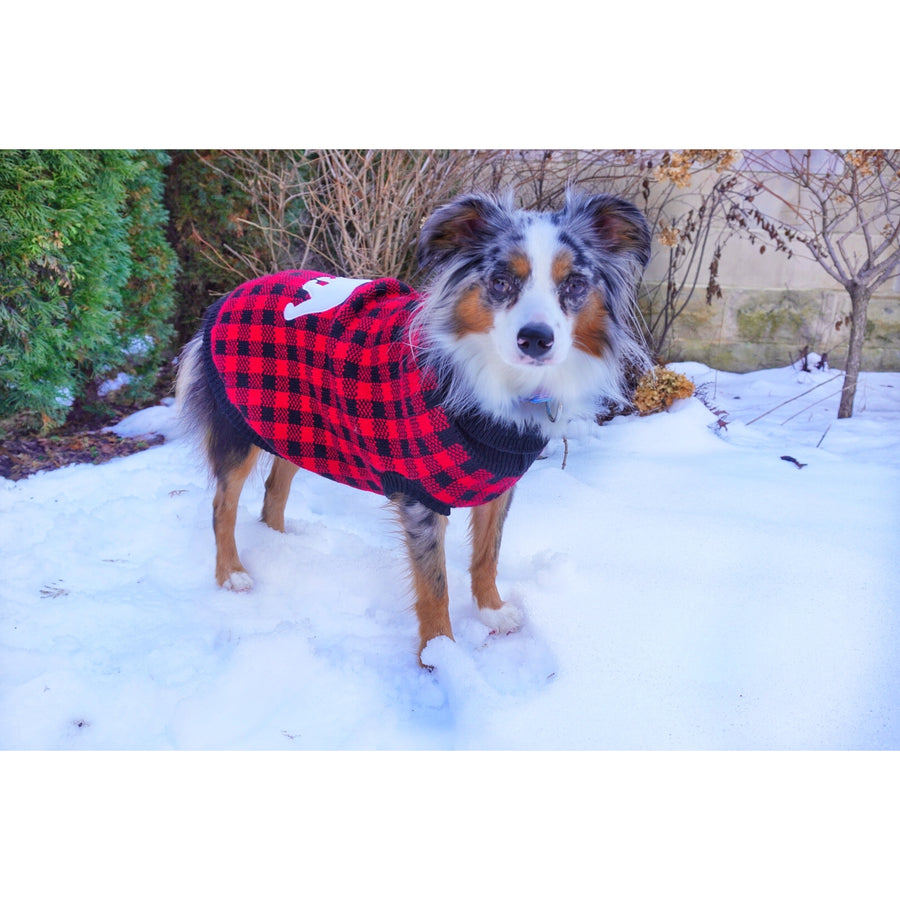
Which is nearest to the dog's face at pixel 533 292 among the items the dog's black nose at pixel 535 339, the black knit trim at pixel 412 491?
the dog's black nose at pixel 535 339

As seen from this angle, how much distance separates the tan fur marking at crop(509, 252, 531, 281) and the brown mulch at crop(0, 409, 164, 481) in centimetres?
274

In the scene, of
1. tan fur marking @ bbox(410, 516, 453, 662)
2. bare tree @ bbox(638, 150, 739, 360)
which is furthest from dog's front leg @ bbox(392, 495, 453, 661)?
bare tree @ bbox(638, 150, 739, 360)

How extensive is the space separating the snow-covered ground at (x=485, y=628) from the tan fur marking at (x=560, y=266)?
3.69 ft

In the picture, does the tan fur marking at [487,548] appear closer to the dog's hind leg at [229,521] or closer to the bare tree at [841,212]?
the dog's hind leg at [229,521]

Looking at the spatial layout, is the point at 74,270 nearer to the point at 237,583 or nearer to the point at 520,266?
the point at 237,583

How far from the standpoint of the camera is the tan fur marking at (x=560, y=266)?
1.89 meters

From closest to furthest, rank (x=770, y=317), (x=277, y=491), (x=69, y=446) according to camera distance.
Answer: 1. (x=277, y=491)
2. (x=69, y=446)
3. (x=770, y=317)

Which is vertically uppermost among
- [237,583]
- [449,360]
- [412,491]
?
[449,360]

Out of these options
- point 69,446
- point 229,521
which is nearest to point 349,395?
point 229,521

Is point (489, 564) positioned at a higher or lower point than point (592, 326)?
lower

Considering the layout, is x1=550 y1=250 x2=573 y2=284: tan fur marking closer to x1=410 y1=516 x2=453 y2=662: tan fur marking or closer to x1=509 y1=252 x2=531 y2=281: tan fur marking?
x1=509 y1=252 x2=531 y2=281: tan fur marking

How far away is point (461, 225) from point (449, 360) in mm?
392

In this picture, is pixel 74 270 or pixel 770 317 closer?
pixel 74 270

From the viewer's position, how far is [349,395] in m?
2.17
